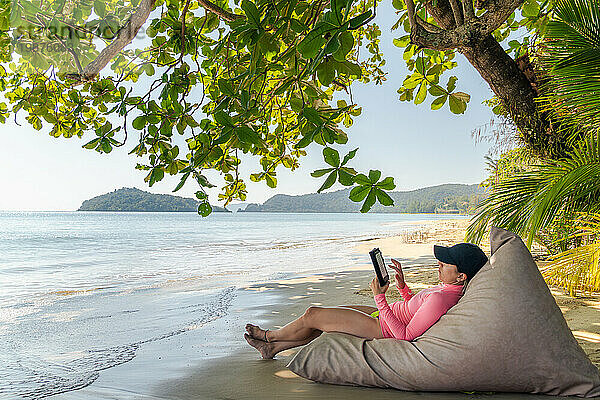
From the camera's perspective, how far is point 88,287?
→ 35.2 ft

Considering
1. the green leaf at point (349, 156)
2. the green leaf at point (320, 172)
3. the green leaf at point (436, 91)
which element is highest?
the green leaf at point (436, 91)

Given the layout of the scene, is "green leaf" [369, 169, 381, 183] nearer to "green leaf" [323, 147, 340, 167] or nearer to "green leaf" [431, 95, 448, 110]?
"green leaf" [323, 147, 340, 167]

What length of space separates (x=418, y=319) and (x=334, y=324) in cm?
58

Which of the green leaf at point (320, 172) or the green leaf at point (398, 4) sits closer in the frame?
the green leaf at point (320, 172)

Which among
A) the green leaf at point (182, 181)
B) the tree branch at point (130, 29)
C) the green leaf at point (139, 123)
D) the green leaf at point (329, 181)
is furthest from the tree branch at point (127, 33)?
the green leaf at point (329, 181)

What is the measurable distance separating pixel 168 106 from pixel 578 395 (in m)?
2.93

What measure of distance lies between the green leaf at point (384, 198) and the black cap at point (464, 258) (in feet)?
4.90

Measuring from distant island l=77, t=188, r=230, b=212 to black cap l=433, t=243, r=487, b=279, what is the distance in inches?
3091

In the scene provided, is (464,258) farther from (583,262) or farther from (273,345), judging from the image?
(583,262)

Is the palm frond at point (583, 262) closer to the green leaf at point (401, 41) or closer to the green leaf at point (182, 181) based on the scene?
the green leaf at point (401, 41)

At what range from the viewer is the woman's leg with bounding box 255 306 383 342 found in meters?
3.23

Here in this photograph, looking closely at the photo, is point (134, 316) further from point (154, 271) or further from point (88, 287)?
point (154, 271)

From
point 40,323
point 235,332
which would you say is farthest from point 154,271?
point 235,332

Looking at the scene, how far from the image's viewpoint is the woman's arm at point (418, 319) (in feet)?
9.88
